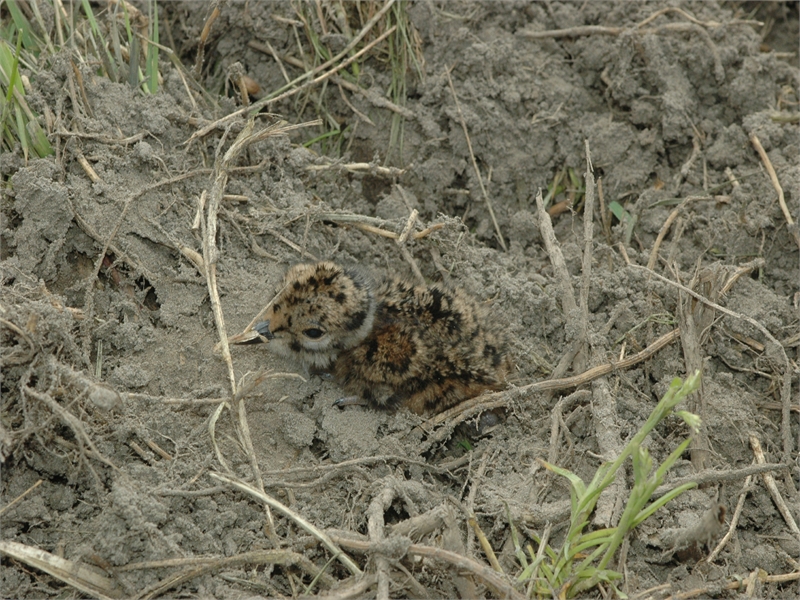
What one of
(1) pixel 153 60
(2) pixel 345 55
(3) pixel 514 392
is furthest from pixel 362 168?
(3) pixel 514 392

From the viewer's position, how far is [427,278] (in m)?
4.82

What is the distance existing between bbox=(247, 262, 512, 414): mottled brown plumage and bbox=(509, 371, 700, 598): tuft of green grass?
0.95m

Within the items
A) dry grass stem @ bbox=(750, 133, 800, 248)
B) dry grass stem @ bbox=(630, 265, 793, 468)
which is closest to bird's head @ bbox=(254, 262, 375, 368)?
dry grass stem @ bbox=(630, 265, 793, 468)

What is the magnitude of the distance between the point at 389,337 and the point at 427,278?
2.48 feet

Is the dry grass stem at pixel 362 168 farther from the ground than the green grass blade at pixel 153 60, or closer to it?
closer to it

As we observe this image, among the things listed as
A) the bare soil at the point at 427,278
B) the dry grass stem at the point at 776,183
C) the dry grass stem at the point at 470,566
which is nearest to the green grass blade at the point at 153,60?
the bare soil at the point at 427,278

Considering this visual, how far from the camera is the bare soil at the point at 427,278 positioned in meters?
3.30

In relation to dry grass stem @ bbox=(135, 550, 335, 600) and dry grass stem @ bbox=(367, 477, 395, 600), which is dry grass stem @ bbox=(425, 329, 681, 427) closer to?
dry grass stem @ bbox=(367, 477, 395, 600)

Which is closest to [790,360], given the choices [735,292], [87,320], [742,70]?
[735,292]

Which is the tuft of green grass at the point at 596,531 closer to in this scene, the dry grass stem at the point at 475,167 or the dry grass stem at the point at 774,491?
the dry grass stem at the point at 774,491

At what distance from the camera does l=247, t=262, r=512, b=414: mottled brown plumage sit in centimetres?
403

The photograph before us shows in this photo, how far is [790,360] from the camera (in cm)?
421

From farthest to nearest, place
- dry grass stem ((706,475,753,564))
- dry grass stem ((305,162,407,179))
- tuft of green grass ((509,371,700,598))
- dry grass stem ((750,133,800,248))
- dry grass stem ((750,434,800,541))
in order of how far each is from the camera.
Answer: dry grass stem ((305,162,407,179)), dry grass stem ((750,133,800,248)), dry grass stem ((750,434,800,541)), dry grass stem ((706,475,753,564)), tuft of green grass ((509,371,700,598))

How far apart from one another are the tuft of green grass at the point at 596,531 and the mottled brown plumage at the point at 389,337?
950 mm
